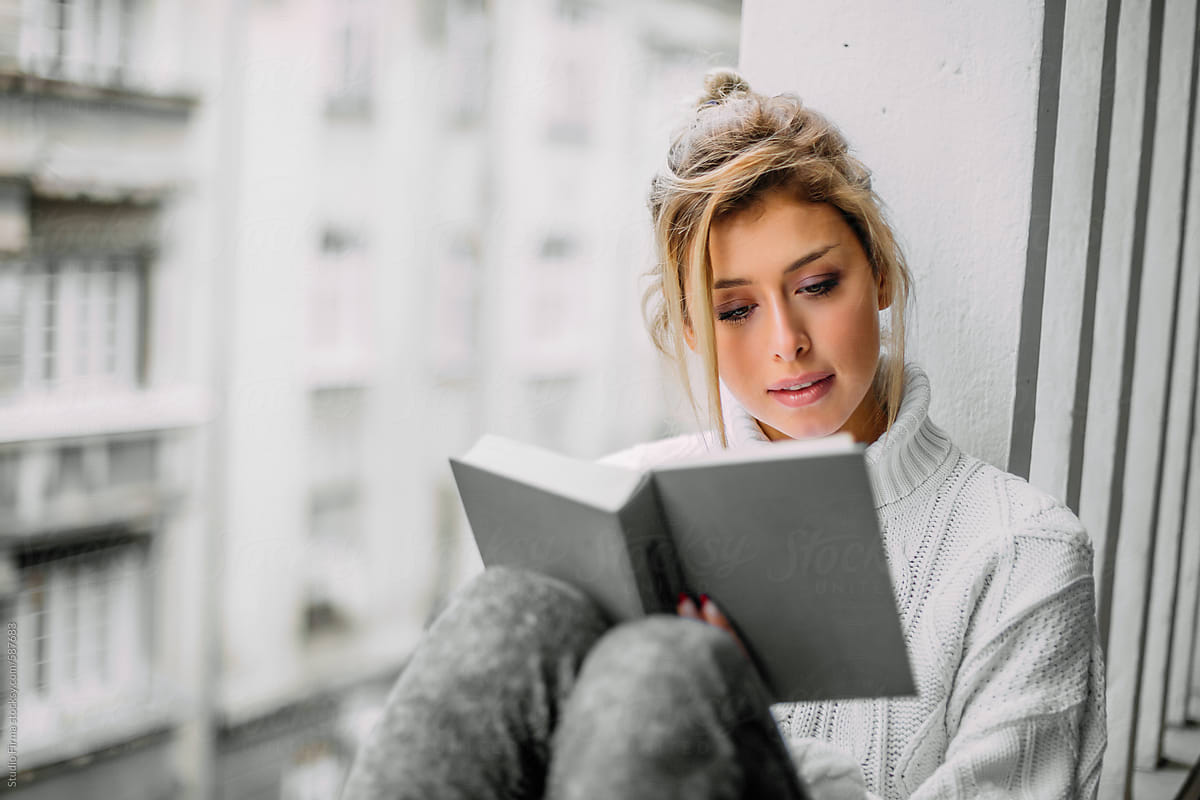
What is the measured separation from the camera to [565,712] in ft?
1.54

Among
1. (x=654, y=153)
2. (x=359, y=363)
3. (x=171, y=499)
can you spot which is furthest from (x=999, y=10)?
(x=171, y=499)

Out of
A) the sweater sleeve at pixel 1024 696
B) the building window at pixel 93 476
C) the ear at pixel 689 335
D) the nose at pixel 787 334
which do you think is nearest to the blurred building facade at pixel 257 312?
the building window at pixel 93 476

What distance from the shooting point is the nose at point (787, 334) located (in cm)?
70

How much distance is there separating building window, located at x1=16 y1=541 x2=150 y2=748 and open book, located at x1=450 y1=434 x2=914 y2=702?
86 cm

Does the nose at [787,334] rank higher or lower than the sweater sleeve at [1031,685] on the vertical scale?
higher

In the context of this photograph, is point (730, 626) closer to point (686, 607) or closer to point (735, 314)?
point (686, 607)

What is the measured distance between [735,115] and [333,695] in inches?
73.7

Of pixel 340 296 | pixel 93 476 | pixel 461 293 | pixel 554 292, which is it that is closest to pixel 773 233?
pixel 461 293

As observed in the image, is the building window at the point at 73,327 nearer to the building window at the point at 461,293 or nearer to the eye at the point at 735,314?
the building window at the point at 461,293

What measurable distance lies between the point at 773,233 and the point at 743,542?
320 mm

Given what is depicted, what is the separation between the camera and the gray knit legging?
415mm

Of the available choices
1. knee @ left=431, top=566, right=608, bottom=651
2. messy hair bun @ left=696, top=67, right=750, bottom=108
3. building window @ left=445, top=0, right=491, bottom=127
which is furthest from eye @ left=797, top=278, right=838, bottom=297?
building window @ left=445, top=0, right=491, bottom=127

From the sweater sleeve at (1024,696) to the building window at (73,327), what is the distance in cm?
113

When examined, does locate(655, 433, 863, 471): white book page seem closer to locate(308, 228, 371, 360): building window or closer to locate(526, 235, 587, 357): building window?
locate(526, 235, 587, 357): building window
